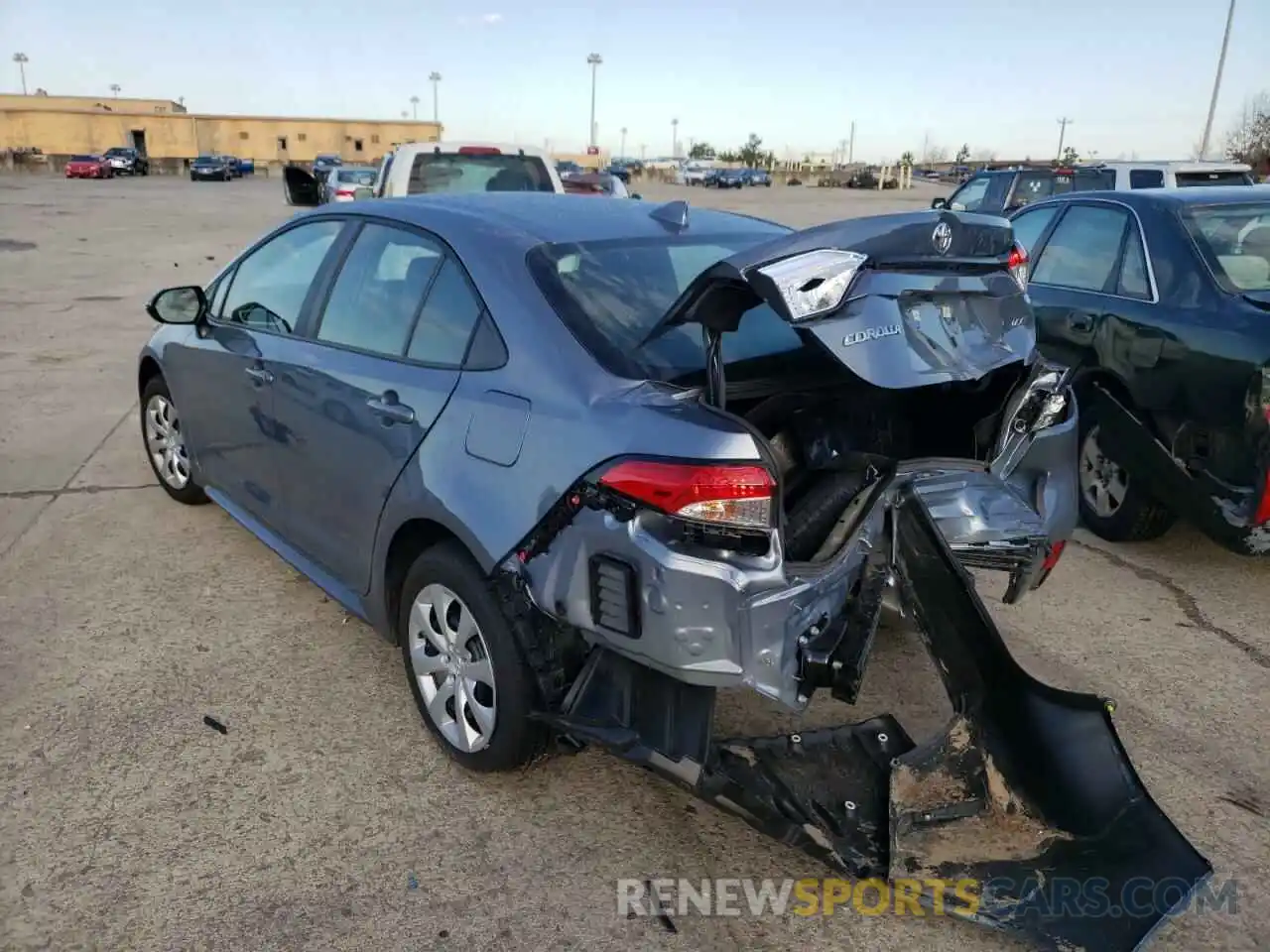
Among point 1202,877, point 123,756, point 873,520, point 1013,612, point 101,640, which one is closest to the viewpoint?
point 1202,877

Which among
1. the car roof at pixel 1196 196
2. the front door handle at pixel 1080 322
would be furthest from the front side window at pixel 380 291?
the car roof at pixel 1196 196

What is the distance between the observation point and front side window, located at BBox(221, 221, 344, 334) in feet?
12.7

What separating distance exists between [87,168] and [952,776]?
59269 mm

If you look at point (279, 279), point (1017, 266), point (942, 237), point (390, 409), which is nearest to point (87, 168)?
point (279, 279)

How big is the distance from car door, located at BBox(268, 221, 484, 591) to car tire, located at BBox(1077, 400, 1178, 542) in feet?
10.7

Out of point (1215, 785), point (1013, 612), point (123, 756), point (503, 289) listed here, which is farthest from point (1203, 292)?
point (123, 756)

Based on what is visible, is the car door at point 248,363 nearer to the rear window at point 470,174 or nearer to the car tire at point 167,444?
the car tire at point 167,444

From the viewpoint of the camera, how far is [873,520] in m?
2.71

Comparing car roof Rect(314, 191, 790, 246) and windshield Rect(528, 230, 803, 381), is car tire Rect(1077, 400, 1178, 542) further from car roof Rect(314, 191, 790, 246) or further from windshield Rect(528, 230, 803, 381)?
windshield Rect(528, 230, 803, 381)

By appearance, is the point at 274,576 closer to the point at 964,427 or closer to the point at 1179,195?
the point at 964,427

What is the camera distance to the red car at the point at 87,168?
169 feet

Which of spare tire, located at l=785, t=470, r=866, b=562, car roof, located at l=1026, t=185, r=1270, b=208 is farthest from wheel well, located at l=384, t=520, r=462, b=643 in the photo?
car roof, located at l=1026, t=185, r=1270, b=208

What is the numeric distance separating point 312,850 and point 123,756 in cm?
85

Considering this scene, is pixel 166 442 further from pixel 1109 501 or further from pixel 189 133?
pixel 189 133
